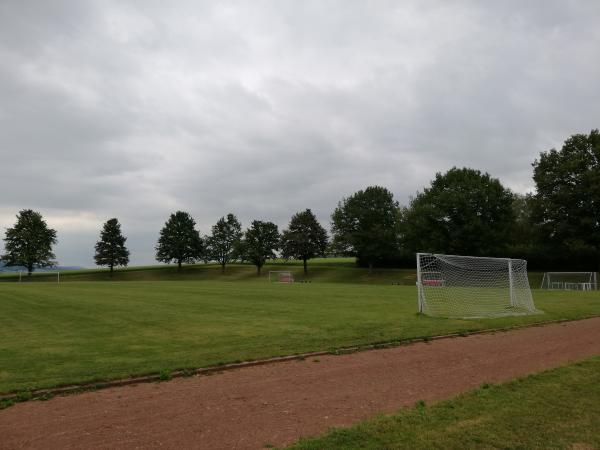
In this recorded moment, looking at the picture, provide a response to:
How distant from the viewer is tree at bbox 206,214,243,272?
95.3 m

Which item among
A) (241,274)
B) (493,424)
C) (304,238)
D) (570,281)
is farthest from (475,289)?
(241,274)

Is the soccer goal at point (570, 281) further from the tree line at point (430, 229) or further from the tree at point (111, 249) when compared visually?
the tree at point (111, 249)

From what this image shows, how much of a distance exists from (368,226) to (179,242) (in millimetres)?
40302

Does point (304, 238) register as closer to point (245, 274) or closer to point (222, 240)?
point (245, 274)

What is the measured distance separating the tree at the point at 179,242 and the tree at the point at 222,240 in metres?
2.37

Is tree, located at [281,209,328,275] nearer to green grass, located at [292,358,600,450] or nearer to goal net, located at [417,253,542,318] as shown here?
goal net, located at [417,253,542,318]

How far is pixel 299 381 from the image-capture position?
7.99 m

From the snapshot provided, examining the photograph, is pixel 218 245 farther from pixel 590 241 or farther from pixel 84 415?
pixel 84 415

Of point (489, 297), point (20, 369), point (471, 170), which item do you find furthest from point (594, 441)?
point (471, 170)

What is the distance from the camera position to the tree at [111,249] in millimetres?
91812

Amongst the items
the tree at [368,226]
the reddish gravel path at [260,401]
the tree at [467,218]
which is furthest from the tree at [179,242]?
the reddish gravel path at [260,401]

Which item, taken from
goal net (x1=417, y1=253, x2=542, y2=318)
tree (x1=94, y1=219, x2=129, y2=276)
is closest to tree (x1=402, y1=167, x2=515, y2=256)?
goal net (x1=417, y1=253, x2=542, y2=318)

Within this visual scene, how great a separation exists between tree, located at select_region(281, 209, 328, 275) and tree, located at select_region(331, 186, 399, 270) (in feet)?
24.9

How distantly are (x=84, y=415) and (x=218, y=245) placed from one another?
9058 cm
